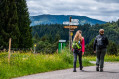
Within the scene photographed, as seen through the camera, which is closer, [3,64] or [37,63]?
[3,64]

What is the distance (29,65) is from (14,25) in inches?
1657

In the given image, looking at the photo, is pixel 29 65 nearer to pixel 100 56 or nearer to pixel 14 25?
pixel 100 56

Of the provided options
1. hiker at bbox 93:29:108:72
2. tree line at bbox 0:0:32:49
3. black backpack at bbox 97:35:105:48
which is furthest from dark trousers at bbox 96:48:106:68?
tree line at bbox 0:0:32:49

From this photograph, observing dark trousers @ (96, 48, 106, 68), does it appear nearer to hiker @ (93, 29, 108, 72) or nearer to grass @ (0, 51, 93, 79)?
hiker @ (93, 29, 108, 72)

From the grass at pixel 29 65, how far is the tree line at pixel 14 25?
122 feet

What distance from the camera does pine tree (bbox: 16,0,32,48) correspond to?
56.5 m

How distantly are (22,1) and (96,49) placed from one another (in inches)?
1938

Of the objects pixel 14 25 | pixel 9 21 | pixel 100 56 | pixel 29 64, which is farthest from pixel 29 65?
pixel 9 21

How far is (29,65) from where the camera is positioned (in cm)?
1102

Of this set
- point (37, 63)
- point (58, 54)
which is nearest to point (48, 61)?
point (37, 63)

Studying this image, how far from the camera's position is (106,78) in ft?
28.7

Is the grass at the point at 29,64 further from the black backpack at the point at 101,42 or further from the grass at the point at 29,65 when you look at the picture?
the black backpack at the point at 101,42

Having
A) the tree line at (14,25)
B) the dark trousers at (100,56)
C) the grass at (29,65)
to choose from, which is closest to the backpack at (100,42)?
the dark trousers at (100,56)

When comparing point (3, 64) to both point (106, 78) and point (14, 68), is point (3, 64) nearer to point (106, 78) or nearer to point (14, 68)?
point (14, 68)
